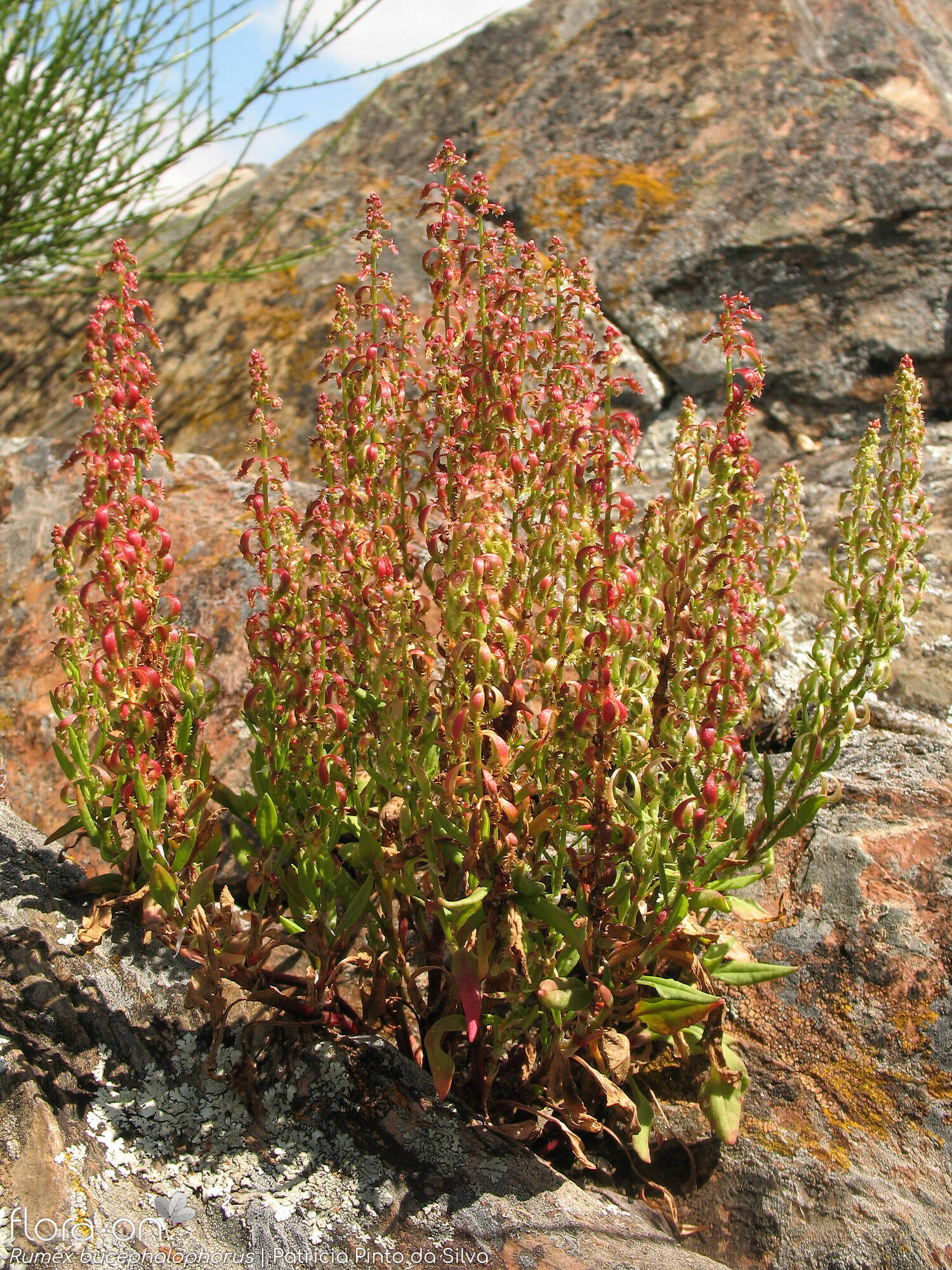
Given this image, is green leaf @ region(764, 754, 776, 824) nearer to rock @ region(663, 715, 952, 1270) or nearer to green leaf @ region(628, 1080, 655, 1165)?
rock @ region(663, 715, 952, 1270)

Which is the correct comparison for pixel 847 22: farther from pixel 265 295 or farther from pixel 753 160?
pixel 265 295

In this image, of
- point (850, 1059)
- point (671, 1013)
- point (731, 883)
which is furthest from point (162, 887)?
point (850, 1059)

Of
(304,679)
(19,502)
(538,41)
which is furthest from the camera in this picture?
(538,41)

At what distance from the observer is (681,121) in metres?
5.97

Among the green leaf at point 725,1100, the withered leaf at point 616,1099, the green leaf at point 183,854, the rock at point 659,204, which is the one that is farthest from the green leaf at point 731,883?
the rock at point 659,204

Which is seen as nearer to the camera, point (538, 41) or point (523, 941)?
point (523, 941)

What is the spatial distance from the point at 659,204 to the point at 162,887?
484 centimetres

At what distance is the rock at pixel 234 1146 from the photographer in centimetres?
180

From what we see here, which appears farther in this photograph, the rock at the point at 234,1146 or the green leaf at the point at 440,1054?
the green leaf at the point at 440,1054

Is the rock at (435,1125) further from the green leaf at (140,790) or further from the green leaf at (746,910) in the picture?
the green leaf at (140,790)

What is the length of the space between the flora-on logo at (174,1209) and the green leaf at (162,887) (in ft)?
1.84

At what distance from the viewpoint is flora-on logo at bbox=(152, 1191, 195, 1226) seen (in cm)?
180

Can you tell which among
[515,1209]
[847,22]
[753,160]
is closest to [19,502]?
[515,1209]

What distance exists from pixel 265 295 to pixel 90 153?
1.90 meters
